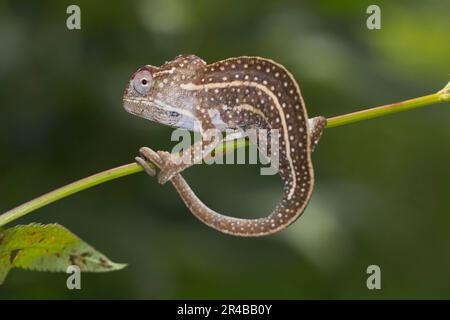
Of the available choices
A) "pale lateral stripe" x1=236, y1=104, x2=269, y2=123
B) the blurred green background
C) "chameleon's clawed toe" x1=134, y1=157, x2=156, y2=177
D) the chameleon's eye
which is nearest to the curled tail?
"chameleon's clawed toe" x1=134, y1=157, x2=156, y2=177

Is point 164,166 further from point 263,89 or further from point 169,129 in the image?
point 169,129

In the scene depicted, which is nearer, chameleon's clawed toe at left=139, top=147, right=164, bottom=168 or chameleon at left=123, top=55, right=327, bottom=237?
chameleon at left=123, top=55, right=327, bottom=237

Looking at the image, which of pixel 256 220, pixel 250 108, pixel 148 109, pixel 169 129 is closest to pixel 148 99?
pixel 148 109

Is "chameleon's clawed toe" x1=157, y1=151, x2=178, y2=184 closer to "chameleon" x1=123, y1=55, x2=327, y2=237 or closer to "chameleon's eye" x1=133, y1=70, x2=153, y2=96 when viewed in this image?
"chameleon" x1=123, y1=55, x2=327, y2=237

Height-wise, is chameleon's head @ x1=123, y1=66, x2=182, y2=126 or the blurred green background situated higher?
the blurred green background

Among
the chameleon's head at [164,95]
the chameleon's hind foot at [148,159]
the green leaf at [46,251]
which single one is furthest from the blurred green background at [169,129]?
the green leaf at [46,251]

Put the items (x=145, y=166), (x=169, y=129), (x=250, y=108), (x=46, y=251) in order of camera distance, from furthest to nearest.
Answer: (x=169, y=129) < (x=250, y=108) < (x=145, y=166) < (x=46, y=251)


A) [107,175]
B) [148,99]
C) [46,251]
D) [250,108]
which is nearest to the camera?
[107,175]

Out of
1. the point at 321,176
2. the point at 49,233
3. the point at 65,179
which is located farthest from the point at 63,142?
the point at 49,233
